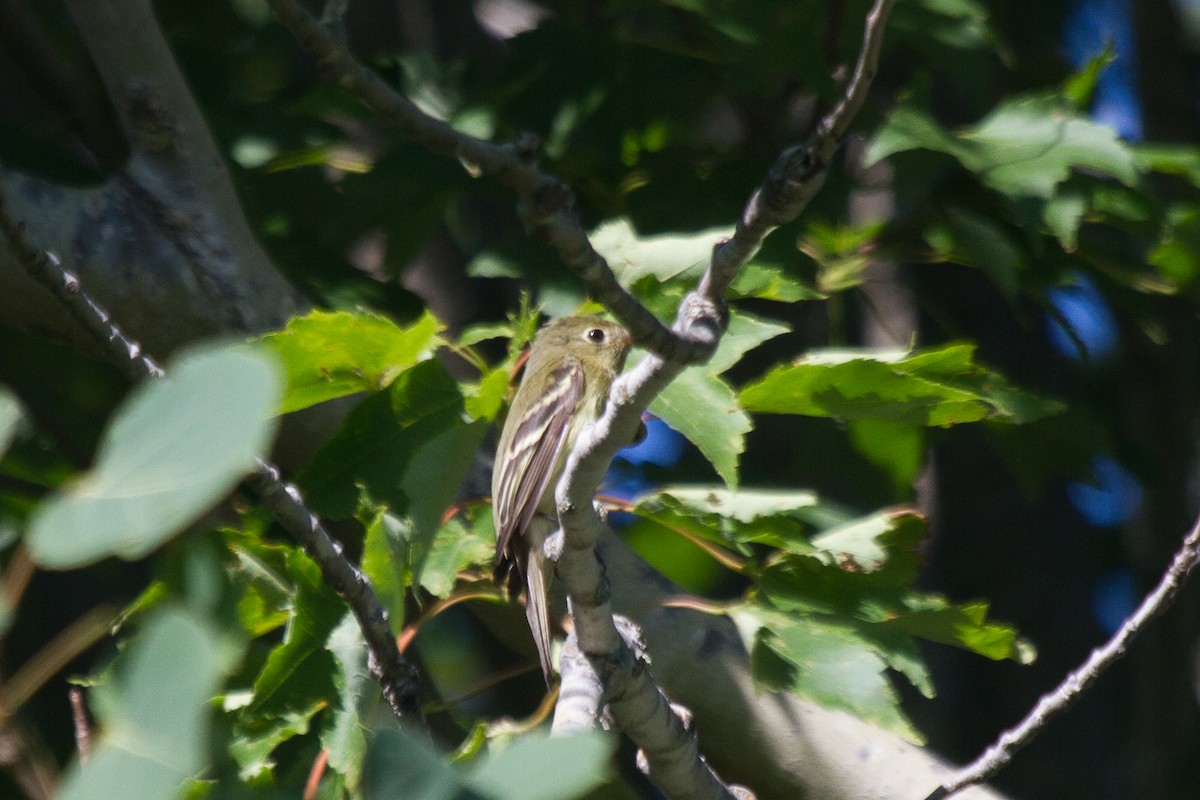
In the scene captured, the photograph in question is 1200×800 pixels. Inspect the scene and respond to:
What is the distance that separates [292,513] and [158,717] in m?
0.95

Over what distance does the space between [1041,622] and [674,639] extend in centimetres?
343

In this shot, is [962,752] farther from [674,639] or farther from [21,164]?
[21,164]

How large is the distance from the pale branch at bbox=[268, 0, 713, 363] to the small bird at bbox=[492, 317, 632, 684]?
921 millimetres

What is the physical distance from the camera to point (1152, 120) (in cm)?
457

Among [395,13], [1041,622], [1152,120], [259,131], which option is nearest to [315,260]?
[259,131]

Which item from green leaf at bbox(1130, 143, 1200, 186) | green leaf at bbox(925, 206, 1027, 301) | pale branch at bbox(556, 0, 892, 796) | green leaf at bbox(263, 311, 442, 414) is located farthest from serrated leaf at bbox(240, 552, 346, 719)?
green leaf at bbox(1130, 143, 1200, 186)

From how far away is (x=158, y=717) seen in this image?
74 centimetres

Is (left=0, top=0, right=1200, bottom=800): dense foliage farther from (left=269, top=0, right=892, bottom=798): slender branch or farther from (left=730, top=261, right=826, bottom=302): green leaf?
(left=269, top=0, right=892, bottom=798): slender branch

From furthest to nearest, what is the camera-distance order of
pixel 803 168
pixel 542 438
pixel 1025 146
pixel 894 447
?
pixel 894 447
pixel 1025 146
pixel 542 438
pixel 803 168

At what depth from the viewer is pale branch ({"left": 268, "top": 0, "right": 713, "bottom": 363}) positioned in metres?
1.41

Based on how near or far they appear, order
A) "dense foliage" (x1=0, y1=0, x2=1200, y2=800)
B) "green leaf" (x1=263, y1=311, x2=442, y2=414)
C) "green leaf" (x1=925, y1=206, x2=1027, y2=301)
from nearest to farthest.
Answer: "dense foliage" (x1=0, y1=0, x2=1200, y2=800), "green leaf" (x1=263, y1=311, x2=442, y2=414), "green leaf" (x1=925, y1=206, x2=1027, y2=301)

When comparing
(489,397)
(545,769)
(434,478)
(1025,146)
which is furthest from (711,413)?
(545,769)

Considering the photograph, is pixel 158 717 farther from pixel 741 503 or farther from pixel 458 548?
pixel 741 503

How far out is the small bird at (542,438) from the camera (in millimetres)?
2467
